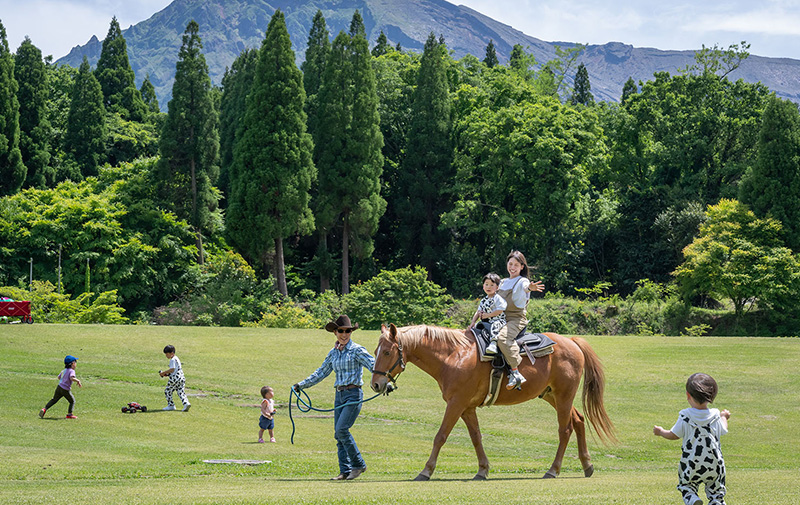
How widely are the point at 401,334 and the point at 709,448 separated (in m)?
4.61

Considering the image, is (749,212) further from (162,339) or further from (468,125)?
(162,339)

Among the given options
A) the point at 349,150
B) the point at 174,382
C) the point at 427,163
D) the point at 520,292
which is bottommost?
the point at 174,382

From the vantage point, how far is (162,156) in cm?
4491

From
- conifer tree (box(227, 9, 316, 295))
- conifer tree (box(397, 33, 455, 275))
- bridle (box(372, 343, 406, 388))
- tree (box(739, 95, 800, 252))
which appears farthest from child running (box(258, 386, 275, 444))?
conifer tree (box(397, 33, 455, 275))

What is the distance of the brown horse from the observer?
1068cm

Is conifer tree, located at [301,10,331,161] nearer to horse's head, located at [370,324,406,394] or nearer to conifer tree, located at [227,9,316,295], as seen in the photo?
conifer tree, located at [227,9,316,295]

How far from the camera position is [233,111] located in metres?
58.9

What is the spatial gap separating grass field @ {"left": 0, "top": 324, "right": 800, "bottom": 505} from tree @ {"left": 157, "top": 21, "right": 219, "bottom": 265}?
16.6 metres

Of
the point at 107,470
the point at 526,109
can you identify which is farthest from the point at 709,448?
the point at 526,109

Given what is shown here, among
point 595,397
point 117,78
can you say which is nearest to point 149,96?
point 117,78

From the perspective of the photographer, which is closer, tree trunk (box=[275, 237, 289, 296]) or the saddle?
the saddle

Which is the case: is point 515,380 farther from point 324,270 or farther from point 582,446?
point 324,270

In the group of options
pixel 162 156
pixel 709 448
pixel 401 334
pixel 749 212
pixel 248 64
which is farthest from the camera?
pixel 248 64

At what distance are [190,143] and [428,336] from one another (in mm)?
36615
